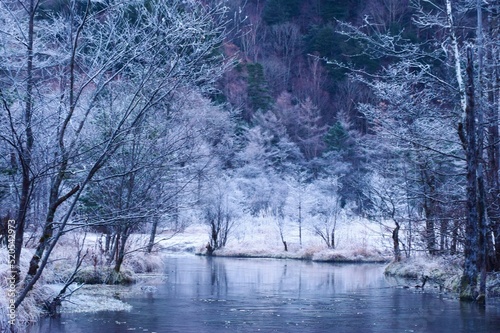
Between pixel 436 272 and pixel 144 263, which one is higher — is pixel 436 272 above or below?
below

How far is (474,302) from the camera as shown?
1427 centimetres

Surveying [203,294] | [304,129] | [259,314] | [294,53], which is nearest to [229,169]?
[304,129]

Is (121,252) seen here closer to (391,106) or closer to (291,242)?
(391,106)

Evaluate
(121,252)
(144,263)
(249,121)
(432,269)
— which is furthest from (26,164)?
(249,121)

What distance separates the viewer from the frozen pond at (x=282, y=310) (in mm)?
11070

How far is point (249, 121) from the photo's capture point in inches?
2122

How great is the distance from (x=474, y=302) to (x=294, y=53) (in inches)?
2035

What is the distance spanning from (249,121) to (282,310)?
4095cm

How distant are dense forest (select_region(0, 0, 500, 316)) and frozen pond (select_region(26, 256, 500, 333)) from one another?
1.39 metres

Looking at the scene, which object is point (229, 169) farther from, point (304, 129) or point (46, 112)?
point (46, 112)

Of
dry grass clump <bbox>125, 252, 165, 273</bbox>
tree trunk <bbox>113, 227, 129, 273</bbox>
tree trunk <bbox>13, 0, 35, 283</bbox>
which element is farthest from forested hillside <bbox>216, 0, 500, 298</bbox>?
dry grass clump <bbox>125, 252, 165, 273</bbox>

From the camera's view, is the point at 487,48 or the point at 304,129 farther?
the point at 304,129

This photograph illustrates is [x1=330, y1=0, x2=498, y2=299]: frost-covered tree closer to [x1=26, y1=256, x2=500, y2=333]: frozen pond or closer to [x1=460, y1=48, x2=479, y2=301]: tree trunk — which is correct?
[x1=460, y1=48, x2=479, y2=301]: tree trunk

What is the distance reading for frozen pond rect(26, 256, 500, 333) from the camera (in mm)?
11070
